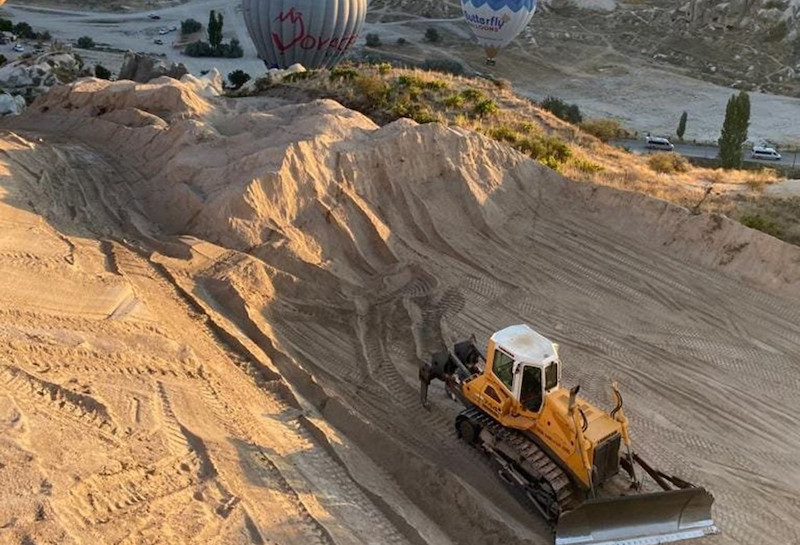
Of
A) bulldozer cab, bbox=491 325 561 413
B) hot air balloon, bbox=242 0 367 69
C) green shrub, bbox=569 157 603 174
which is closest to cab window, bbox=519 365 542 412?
bulldozer cab, bbox=491 325 561 413

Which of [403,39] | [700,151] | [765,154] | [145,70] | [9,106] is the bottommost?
[700,151]

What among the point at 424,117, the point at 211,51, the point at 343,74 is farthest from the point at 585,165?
the point at 211,51

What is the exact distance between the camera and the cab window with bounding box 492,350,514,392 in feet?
32.3

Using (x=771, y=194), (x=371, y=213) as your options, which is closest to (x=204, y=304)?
(x=371, y=213)

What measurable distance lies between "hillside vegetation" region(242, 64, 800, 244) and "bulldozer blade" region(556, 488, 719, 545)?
954 cm

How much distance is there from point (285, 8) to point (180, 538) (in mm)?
27469

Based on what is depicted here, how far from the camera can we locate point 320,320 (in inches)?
532

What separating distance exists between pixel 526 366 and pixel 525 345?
1.07ft

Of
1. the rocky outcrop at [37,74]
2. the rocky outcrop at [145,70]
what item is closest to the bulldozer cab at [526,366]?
the rocky outcrop at [145,70]

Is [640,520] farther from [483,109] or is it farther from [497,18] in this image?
[497,18]

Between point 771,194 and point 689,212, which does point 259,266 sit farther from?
point 771,194

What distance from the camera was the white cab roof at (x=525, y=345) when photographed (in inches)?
379

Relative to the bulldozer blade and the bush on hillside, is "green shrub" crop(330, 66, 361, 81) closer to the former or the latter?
the bulldozer blade

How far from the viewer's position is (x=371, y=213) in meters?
16.0
